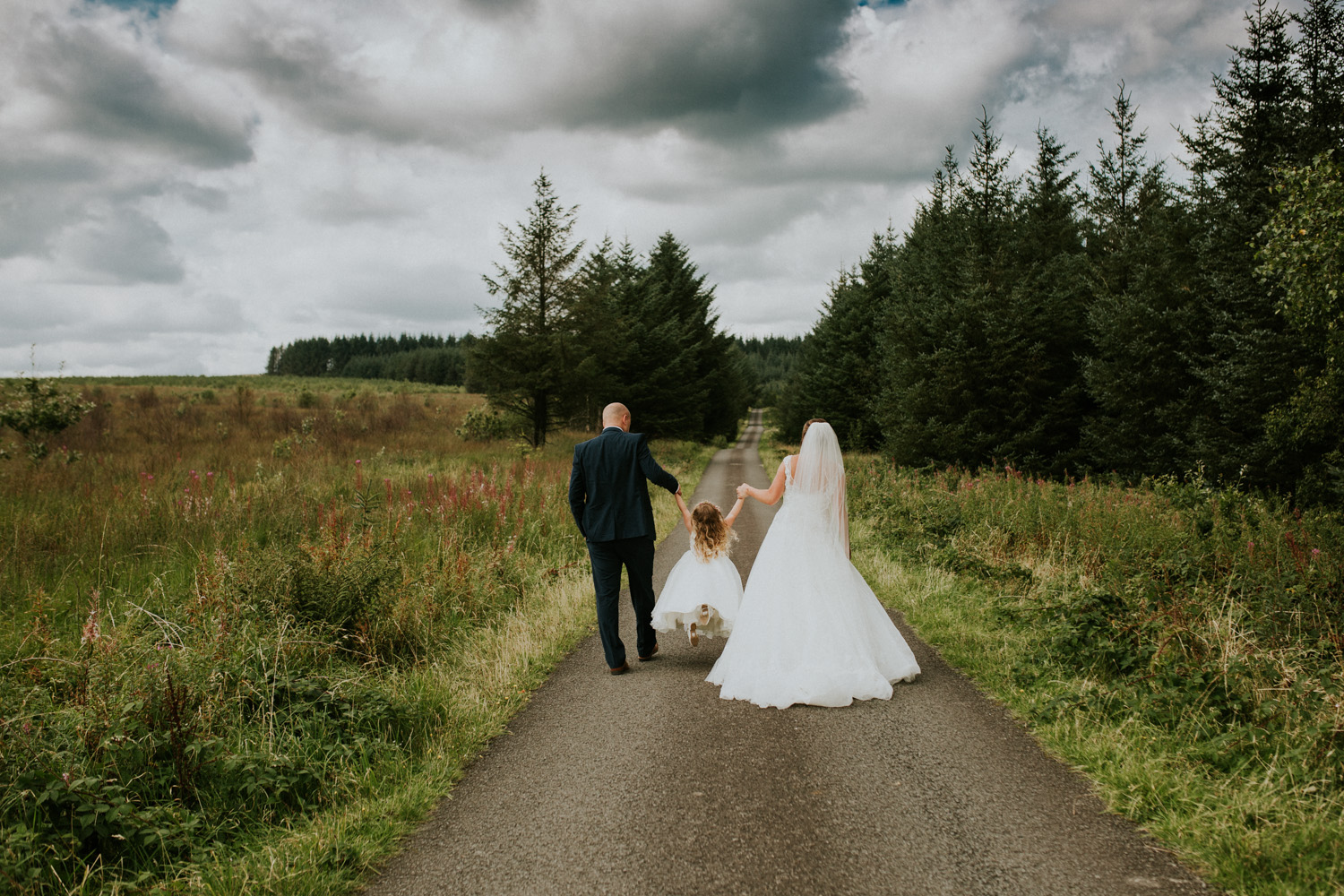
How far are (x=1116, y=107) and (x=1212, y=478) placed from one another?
2102cm

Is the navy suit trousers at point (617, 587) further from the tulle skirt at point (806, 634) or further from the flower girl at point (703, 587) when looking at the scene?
the tulle skirt at point (806, 634)

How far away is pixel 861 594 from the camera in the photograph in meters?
5.91

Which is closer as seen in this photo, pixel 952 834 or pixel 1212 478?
pixel 952 834

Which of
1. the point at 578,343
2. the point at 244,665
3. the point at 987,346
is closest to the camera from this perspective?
the point at 244,665

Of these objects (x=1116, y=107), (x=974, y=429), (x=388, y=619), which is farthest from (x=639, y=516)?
(x=1116, y=107)

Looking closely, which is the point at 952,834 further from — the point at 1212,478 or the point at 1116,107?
the point at 1116,107

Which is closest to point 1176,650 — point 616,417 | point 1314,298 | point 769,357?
point 616,417

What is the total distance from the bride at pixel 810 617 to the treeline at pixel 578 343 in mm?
19601

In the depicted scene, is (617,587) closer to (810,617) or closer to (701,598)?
(701,598)

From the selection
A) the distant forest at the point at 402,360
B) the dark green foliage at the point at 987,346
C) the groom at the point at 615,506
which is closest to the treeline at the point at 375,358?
the distant forest at the point at 402,360

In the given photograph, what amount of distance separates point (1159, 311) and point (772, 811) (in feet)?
70.5

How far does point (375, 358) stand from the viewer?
146m

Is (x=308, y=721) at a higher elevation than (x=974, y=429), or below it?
below

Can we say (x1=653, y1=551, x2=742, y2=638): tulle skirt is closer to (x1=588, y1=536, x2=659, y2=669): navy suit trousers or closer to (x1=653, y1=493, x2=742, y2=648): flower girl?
(x1=653, y1=493, x2=742, y2=648): flower girl
